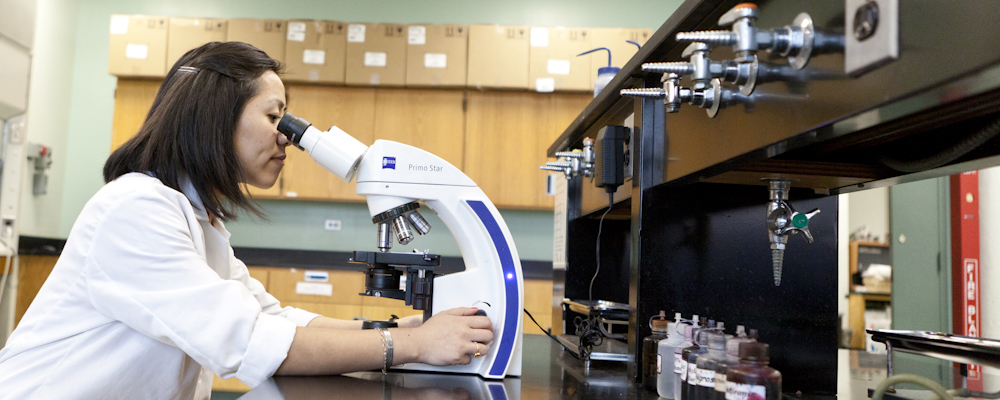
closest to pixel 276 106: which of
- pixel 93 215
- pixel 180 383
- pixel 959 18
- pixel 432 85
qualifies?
pixel 93 215

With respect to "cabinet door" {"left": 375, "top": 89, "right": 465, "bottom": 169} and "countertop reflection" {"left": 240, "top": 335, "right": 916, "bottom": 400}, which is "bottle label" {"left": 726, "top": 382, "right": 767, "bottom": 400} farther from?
"cabinet door" {"left": 375, "top": 89, "right": 465, "bottom": 169}

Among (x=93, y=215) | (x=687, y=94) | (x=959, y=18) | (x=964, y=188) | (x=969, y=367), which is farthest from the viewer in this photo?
(x=964, y=188)

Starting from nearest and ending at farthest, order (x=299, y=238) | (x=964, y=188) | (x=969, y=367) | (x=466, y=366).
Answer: (x=466, y=366) < (x=969, y=367) < (x=964, y=188) < (x=299, y=238)

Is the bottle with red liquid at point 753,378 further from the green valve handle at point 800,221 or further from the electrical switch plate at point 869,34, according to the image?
the electrical switch plate at point 869,34

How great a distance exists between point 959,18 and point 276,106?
3.38 feet

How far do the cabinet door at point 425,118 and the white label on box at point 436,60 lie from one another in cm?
14

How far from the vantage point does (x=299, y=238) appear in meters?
3.80

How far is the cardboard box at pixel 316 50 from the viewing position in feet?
11.2

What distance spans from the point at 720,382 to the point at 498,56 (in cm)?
283

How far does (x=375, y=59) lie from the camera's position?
3.41 meters

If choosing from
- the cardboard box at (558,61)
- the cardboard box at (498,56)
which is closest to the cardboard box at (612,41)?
the cardboard box at (558,61)

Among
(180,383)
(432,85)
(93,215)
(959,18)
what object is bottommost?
(180,383)

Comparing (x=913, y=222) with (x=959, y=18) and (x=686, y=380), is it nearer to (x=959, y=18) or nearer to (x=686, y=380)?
(x=686, y=380)

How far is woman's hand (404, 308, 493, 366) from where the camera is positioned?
1.02 m
